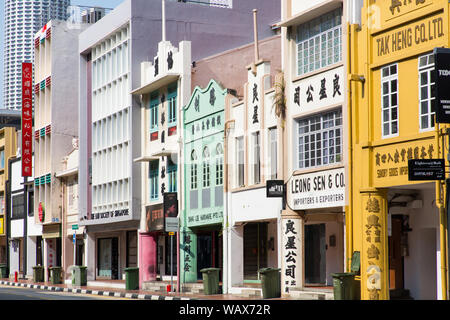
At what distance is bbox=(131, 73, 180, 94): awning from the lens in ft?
133

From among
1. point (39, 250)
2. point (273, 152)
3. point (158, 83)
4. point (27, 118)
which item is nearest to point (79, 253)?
point (39, 250)

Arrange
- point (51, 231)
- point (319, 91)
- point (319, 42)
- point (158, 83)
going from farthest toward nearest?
point (51, 231), point (158, 83), point (319, 42), point (319, 91)

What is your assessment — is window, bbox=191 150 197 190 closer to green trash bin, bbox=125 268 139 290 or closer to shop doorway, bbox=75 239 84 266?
green trash bin, bbox=125 268 139 290

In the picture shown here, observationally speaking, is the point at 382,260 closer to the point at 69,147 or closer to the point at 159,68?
the point at 159,68

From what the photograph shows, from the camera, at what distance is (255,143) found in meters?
34.0

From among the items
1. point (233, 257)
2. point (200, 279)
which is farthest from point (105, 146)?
point (233, 257)

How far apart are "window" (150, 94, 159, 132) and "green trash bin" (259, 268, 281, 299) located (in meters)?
14.4

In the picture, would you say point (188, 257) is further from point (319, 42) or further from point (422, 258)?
point (422, 258)

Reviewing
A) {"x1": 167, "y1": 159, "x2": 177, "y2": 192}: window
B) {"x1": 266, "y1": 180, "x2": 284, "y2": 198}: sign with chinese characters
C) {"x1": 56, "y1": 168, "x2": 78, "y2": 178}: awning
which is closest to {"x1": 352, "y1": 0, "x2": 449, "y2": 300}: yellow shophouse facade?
{"x1": 266, "y1": 180, "x2": 284, "y2": 198}: sign with chinese characters

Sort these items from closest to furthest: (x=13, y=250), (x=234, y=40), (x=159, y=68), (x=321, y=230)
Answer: (x=321, y=230) → (x=159, y=68) → (x=234, y=40) → (x=13, y=250)

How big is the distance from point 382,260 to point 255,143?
348 inches

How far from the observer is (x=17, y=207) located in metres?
68.6

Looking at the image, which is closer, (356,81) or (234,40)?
(356,81)

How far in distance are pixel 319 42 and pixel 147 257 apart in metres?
17.4
